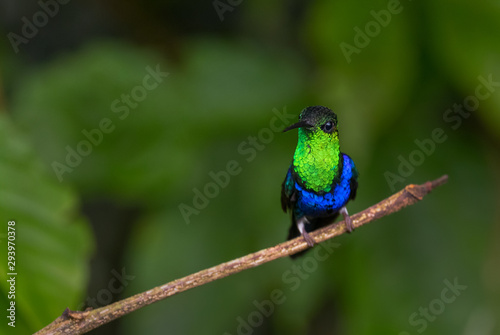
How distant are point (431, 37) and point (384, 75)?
0.40 meters

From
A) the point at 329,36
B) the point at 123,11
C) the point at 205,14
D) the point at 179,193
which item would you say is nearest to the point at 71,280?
the point at 179,193

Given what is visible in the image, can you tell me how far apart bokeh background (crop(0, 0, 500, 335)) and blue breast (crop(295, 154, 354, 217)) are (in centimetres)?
99

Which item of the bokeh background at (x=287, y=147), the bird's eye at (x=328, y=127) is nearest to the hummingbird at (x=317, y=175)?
the bird's eye at (x=328, y=127)

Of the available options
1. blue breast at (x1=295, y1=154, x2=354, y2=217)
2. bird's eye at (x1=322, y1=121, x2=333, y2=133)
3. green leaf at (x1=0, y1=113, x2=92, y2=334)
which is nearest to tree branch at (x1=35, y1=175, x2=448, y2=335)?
blue breast at (x1=295, y1=154, x2=354, y2=217)

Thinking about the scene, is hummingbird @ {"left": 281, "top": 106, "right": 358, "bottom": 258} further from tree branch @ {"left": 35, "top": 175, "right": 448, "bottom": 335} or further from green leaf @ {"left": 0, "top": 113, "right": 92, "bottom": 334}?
green leaf @ {"left": 0, "top": 113, "right": 92, "bottom": 334}

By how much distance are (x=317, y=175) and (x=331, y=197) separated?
0.12 metres

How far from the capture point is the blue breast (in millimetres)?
1647

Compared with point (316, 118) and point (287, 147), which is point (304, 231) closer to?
point (316, 118)

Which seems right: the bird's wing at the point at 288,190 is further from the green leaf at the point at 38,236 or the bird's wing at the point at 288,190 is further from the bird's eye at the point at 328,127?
the green leaf at the point at 38,236

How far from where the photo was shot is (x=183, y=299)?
3.21 m

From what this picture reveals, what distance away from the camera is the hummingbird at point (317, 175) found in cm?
129

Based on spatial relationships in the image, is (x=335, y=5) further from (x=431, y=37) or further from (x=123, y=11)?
(x=123, y=11)

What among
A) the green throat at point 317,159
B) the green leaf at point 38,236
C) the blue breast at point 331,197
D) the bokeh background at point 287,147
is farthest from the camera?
the bokeh background at point 287,147

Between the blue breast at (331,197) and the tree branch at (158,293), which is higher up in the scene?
the tree branch at (158,293)
